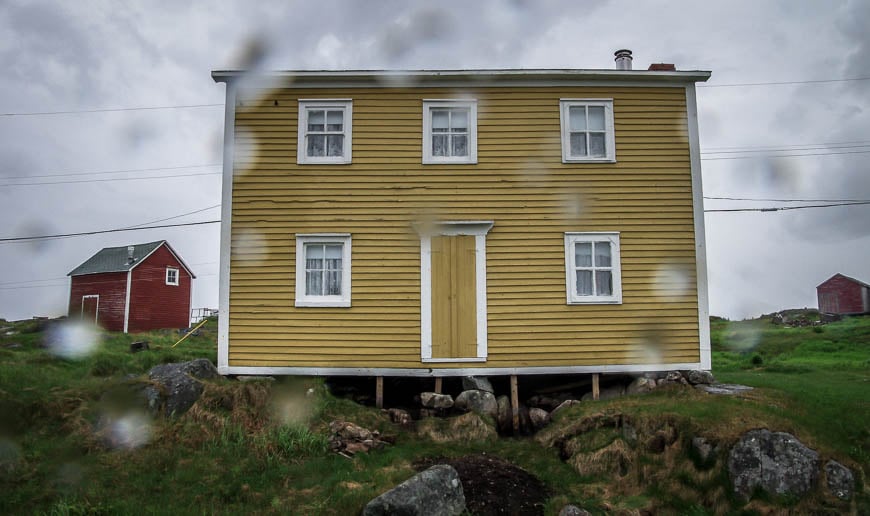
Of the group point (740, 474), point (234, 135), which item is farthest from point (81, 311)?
point (740, 474)

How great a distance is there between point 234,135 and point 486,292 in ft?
22.5

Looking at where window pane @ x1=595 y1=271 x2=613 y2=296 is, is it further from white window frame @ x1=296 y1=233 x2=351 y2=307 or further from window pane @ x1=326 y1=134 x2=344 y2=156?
window pane @ x1=326 y1=134 x2=344 y2=156

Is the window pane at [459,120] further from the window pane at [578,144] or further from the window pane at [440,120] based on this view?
the window pane at [578,144]

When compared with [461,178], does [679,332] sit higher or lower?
lower

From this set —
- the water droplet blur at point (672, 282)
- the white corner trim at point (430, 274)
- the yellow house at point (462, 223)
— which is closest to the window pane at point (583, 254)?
the yellow house at point (462, 223)

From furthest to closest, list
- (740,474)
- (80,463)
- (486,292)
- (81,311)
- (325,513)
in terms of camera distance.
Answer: (81,311) < (486,292) < (80,463) < (740,474) < (325,513)

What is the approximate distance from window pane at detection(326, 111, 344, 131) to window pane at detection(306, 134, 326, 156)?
292 mm

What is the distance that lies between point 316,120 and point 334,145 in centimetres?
74

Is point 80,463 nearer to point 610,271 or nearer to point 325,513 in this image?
point 325,513

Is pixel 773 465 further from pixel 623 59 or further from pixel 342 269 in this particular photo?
pixel 623 59

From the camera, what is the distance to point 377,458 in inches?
380

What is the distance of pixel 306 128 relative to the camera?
13.1 m

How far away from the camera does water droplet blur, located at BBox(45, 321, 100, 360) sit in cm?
1961

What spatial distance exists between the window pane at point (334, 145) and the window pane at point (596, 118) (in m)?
5.81
